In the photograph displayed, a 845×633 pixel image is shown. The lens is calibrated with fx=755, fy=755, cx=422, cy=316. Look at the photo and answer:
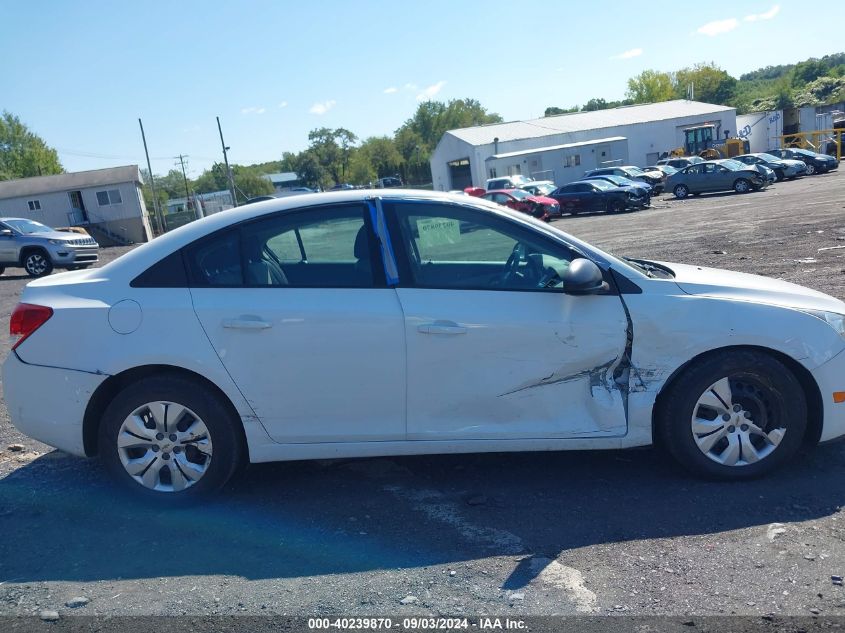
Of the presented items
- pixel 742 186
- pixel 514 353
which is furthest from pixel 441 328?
pixel 742 186

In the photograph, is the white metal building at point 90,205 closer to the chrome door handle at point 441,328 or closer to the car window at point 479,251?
the car window at point 479,251

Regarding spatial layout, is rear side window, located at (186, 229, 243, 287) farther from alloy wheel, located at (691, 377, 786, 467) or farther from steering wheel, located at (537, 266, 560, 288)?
alloy wheel, located at (691, 377, 786, 467)

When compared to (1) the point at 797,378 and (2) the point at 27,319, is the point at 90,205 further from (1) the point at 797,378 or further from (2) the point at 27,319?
(1) the point at 797,378

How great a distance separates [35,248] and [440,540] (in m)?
21.5

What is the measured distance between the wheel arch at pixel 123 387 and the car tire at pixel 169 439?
0.07 feet

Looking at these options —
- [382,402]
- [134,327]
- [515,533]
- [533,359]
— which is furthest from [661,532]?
[134,327]

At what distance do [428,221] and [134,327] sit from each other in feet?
5.72

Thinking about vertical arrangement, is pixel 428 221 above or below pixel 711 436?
above

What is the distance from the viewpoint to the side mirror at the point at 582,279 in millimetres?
4004

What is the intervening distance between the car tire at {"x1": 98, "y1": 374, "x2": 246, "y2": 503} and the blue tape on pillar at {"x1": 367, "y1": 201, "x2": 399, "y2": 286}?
3.82 feet

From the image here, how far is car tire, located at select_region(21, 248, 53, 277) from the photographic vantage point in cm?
2186

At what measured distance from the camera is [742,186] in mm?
33094

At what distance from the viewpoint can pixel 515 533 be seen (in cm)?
381

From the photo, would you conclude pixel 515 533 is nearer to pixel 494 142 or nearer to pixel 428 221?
pixel 428 221
